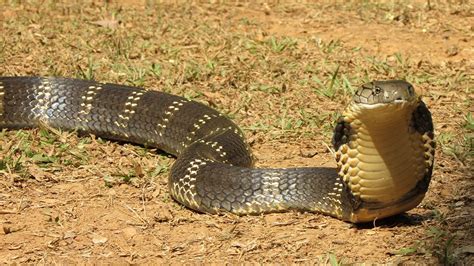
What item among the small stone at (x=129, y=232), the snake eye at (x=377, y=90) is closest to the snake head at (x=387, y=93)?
the snake eye at (x=377, y=90)

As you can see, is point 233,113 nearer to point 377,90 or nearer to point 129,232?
point 129,232

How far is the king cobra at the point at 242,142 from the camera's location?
16.0ft

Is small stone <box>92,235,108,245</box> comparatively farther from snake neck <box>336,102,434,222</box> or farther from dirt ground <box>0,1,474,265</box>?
snake neck <box>336,102,434,222</box>

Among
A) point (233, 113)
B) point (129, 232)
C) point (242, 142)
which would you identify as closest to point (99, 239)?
point (129, 232)

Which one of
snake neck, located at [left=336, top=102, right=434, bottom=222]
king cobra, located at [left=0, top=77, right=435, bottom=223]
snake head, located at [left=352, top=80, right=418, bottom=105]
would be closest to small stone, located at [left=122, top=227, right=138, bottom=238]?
king cobra, located at [left=0, top=77, right=435, bottom=223]

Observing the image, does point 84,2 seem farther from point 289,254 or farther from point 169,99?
point 289,254

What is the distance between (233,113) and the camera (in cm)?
824

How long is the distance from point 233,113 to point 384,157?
339cm

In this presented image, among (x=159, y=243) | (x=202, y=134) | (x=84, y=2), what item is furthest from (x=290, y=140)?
(x=84, y=2)

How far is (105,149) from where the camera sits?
7703 mm

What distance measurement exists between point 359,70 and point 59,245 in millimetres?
4242

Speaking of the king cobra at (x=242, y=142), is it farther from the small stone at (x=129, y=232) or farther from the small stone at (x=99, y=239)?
the small stone at (x=99, y=239)

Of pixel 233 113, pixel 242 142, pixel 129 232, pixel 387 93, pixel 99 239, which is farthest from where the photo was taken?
pixel 233 113

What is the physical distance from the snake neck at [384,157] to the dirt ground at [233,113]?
32 centimetres
